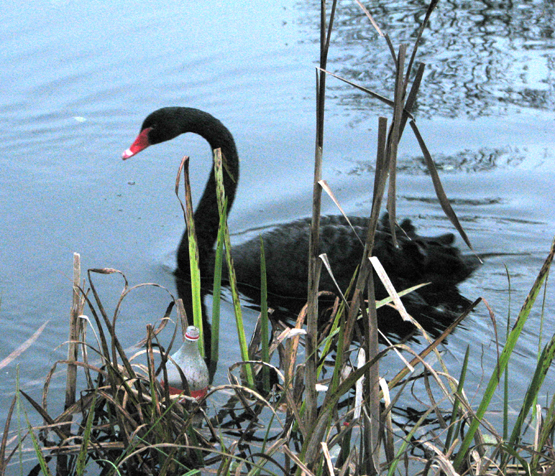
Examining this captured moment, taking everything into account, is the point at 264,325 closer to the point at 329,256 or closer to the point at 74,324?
the point at 74,324

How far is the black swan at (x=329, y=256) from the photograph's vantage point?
4.14 metres

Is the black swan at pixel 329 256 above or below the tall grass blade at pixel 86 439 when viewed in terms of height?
below

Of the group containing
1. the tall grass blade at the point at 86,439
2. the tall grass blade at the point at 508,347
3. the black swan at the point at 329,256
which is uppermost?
the tall grass blade at the point at 508,347

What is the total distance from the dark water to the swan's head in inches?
20.7

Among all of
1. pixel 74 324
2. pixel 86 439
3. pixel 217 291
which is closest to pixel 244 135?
pixel 217 291

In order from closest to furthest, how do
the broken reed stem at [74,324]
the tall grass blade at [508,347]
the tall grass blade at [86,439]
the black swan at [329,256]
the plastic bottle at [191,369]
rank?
the tall grass blade at [508,347]
the tall grass blade at [86,439]
the broken reed stem at [74,324]
the plastic bottle at [191,369]
the black swan at [329,256]

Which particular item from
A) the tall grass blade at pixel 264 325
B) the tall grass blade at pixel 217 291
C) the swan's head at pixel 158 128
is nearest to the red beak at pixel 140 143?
the swan's head at pixel 158 128

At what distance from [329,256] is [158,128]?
1337mm

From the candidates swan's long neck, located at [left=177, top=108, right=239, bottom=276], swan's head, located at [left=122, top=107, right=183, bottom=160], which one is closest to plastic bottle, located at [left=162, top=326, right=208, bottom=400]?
swan's long neck, located at [left=177, top=108, right=239, bottom=276]

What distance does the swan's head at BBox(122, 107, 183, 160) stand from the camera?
4.53 meters

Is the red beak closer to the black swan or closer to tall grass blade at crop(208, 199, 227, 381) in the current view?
the black swan

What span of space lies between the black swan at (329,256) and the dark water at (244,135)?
15cm

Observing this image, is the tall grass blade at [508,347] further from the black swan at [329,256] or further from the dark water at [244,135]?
the black swan at [329,256]

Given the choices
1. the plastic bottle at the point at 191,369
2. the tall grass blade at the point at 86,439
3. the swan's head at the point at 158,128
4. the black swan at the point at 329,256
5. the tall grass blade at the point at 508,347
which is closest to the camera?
the tall grass blade at the point at 508,347
